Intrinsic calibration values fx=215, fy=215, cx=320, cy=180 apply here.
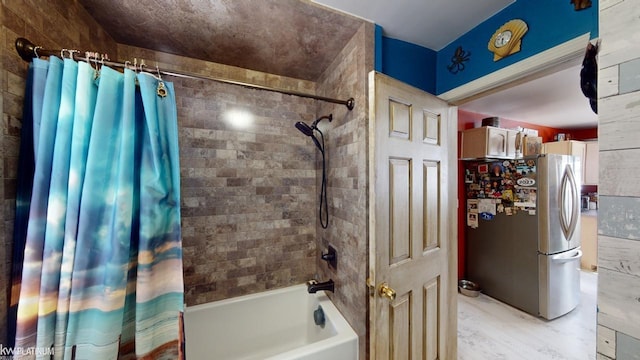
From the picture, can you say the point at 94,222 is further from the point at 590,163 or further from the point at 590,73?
the point at 590,163

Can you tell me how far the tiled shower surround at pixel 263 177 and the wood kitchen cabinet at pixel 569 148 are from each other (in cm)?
417

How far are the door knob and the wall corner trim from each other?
1.22 metres

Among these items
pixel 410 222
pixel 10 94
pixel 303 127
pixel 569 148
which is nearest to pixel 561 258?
pixel 569 148

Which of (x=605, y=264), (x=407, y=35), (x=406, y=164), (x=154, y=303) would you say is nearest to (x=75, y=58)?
(x=154, y=303)

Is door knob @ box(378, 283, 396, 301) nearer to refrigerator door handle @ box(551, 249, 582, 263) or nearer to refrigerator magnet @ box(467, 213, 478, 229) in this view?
refrigerator door handle @ box(551, 249, 582, 263)

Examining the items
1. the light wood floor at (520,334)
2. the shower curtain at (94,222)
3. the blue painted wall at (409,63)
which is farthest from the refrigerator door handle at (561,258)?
the shower curtain at (94,222)

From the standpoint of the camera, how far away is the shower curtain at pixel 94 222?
2.46ft

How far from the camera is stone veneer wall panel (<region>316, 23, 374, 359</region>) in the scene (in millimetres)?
1203

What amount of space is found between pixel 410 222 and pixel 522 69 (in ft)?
3.03

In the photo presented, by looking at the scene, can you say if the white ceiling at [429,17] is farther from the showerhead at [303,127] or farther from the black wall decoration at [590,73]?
the showerhead at [303,127]

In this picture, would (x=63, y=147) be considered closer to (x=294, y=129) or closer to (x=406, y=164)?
(x=294, y=129)

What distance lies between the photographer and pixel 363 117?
3.92 feet

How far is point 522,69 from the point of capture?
1050 mm

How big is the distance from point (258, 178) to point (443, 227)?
4.45 feet
